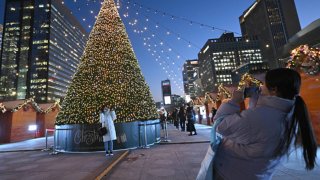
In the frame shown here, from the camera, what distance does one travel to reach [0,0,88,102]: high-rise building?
98250 millimetres

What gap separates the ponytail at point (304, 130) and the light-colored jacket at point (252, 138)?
50mm

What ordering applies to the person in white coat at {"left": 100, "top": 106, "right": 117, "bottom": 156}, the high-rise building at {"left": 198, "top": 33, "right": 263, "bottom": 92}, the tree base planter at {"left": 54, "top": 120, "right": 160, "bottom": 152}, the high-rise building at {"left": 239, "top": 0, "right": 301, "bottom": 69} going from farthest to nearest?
1. the high-rise building at {"left": 198, "top": 33, "right": 263, "bottom": 92}
2. the high-rise building at {"left": 239, "top": 0, "right": 301, "bottom": 69}
3. the tree base planter at {"left": 54, "top": 120, "right": 160, "bottom": 152}
4. the person in white coat at {"left": 100, "top": 106, "right": 117, "bottom": 156}

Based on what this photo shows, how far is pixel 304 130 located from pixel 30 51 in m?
119

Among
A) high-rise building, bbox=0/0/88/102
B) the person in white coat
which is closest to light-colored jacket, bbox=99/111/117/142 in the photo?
the person in white coat

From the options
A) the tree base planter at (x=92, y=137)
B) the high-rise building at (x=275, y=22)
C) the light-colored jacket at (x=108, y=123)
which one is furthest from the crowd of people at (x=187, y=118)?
the high-rise building at (x=275, y=22)

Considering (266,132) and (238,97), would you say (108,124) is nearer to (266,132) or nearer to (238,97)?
(238,97)

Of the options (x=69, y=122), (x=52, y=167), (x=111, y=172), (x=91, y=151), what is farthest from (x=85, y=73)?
(x=111, y=172)

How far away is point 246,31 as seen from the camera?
147750mm

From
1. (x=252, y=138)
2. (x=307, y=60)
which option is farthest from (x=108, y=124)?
(x=307, y=60)

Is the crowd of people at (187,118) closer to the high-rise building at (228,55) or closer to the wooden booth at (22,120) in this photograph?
the wooden booth at (22,120)

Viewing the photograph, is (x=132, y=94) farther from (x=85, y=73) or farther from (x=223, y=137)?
(x=223, y=137)

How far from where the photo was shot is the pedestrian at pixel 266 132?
4.69 feet

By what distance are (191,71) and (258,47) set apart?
47.8m

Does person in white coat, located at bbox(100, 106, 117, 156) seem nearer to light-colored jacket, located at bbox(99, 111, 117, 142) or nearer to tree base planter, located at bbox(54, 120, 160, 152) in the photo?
light-colored jacket, located at bbox(99, 111, 117, 142)
